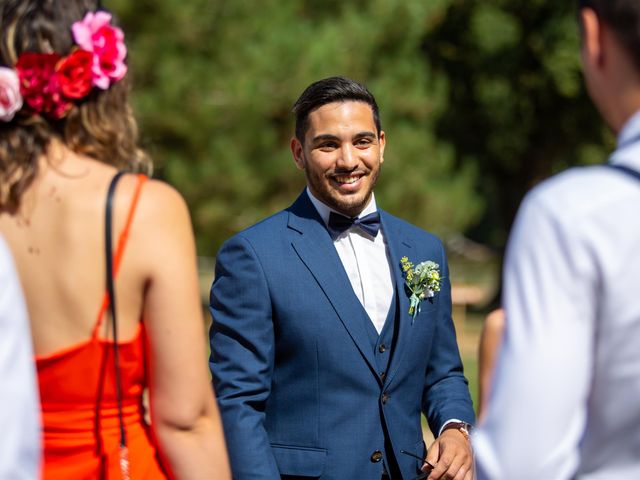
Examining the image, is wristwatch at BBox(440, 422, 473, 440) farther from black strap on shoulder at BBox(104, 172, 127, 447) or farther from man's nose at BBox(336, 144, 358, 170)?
black strap on shoulder at BBox(104, 172, 127, 447)

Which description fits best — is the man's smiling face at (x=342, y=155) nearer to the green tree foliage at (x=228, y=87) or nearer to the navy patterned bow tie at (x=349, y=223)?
Answer: the navy patterned bow tie at (x=349, y=223)

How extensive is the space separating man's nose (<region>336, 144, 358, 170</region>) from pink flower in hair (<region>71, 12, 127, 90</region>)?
1.71m

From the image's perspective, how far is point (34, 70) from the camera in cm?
277

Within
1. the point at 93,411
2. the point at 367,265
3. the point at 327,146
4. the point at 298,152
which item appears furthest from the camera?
the point at 298,152

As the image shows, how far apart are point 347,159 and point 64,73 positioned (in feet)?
6.16

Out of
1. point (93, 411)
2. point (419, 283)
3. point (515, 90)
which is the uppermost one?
point (515, 90)

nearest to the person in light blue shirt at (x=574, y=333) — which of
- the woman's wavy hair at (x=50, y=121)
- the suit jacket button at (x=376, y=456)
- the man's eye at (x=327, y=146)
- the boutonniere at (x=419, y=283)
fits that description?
the woman's wavy hair at (x=50, y=121)

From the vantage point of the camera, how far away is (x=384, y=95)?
76.0 feet

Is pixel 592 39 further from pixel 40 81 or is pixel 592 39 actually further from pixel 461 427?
pixel 461 427

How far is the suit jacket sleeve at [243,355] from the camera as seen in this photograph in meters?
3.98

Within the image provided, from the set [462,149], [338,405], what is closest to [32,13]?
[338,405]

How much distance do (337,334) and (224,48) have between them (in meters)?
17.5

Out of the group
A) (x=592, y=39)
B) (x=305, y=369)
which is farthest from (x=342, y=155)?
(x=592, y=39)

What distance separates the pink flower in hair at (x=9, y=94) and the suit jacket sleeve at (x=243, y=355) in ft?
5.23
